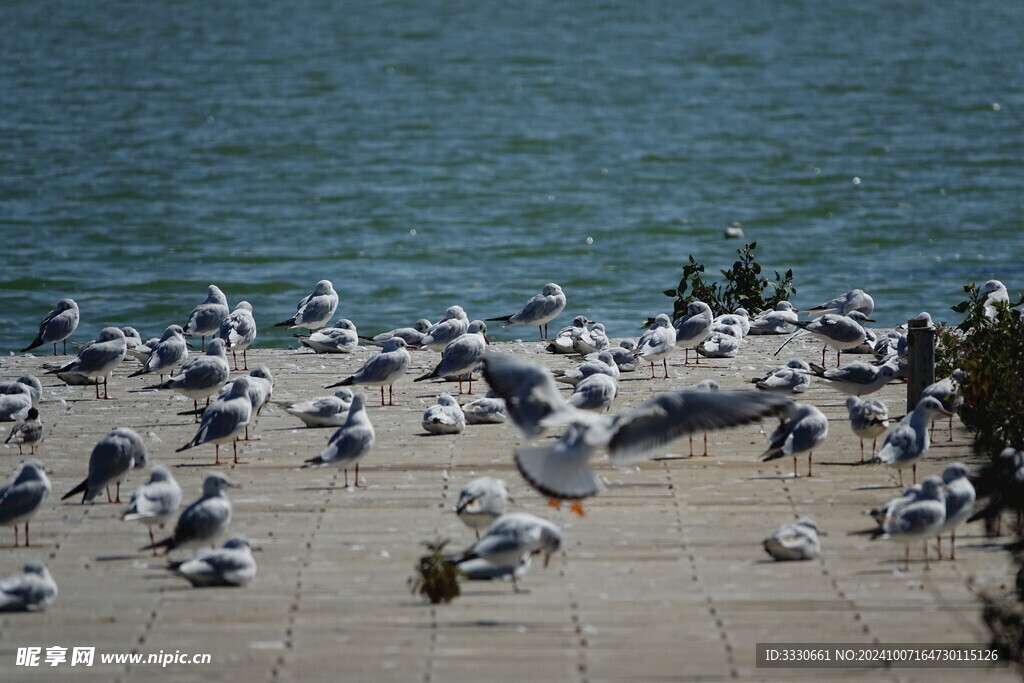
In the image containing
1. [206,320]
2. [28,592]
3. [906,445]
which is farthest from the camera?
[206,320]

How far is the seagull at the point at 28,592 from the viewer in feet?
29.8

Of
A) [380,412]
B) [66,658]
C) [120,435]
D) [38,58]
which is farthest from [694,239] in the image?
[38,58]

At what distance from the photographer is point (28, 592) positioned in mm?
9094

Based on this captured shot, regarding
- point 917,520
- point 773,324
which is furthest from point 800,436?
point 773,324

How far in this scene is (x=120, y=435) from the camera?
1119 cm

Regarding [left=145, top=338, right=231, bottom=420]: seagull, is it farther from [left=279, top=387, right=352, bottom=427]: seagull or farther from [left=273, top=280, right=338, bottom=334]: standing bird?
[left=273, top=280, right=338, bottom=334]: standing bird

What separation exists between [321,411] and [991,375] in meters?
6.06

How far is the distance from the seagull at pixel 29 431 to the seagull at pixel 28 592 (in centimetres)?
404

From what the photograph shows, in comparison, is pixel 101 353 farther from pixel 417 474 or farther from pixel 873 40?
pixel 873 40

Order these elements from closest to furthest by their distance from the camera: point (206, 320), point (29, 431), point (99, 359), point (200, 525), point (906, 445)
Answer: point (200, 525) → point (906, 445) → point (29, 431) → point (99, 359) → point (206, 320)

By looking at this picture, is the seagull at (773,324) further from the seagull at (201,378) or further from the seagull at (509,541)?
the seagull at (509,541)

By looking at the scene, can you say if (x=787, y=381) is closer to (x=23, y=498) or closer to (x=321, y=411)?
(x=321, y=411)

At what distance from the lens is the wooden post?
44.6 ft

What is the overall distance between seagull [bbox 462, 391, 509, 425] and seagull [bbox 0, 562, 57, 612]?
18.0 ft
